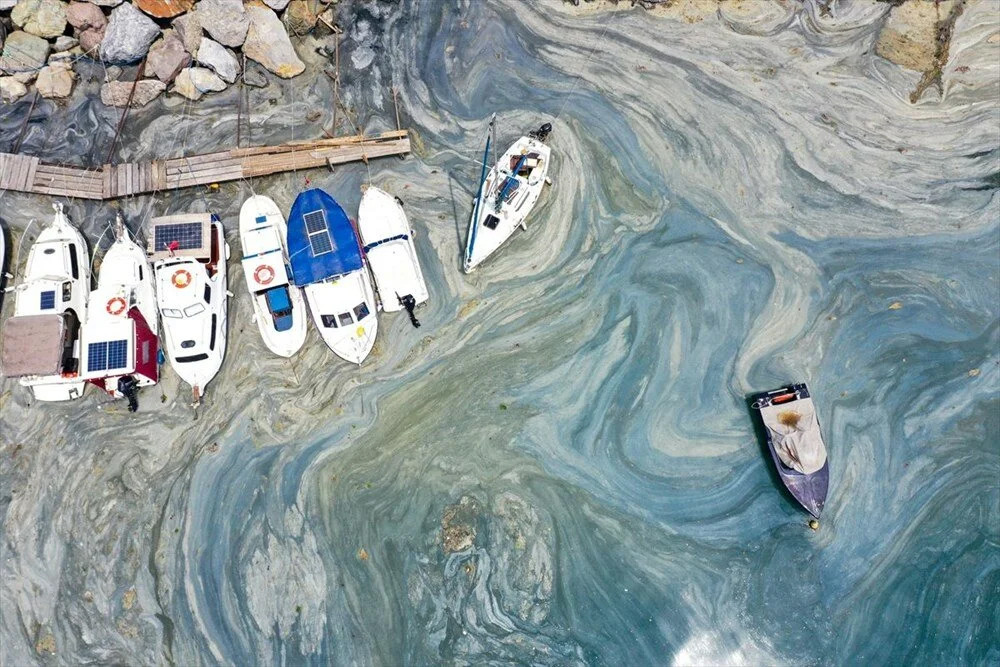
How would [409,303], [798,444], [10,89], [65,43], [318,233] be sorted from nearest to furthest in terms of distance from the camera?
[798,444] < [318,233] < [409,303] < [10,89] < [65,43]

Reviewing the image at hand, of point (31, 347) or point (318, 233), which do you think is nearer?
point (31, 347)

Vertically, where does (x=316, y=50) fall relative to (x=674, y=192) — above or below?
above

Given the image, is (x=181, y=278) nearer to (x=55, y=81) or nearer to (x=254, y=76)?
(x=254, y=76)

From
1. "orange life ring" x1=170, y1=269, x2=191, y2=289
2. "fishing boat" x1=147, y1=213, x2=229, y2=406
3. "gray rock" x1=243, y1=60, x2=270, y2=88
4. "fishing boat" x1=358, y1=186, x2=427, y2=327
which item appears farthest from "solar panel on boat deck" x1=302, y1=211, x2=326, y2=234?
"gray rock" x1=243, y1=60, x2=270, y2=88

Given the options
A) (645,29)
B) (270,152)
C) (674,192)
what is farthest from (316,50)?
(674,192)

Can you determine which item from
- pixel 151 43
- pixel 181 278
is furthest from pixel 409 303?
pixel 151 43

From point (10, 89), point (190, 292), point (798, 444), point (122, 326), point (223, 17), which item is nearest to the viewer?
point (798, 444)

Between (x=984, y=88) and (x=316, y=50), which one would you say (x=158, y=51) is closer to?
(x=316, y=50)
